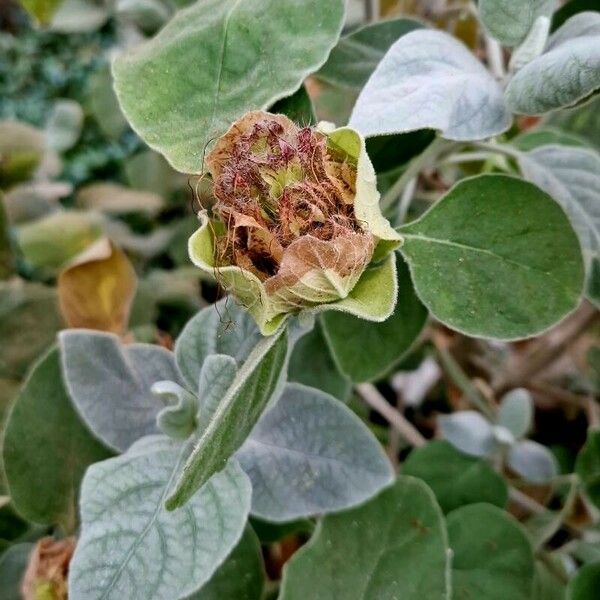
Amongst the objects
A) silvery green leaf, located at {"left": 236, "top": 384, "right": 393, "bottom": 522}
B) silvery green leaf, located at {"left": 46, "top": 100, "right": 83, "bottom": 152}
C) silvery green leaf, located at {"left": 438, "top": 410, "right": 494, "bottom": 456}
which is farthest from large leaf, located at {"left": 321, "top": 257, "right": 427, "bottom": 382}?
Answer: silvery green leaf, located at {"left": 46, "top": 100, "right": 83, "bottom": 152}

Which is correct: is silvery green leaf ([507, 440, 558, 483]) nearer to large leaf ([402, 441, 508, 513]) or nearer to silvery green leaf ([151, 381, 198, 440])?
large leaf ([402, 441, 508, 513])

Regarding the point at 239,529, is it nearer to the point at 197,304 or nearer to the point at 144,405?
the point at 144,405

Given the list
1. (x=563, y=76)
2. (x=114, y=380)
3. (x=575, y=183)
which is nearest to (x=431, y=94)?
(x=563, y=76)

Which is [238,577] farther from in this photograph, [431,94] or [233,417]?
[431,94]

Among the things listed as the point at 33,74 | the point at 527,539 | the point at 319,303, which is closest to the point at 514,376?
the point at 527,539

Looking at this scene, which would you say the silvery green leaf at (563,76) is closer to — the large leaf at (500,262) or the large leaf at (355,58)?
the large leaf at (500,262)

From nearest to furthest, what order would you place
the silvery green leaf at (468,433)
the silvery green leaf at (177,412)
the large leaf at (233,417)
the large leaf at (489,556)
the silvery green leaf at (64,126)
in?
the large leaf at (233,417), the silvery green leaf at (177,412), the large leaf at (489,556), the silvery green leaf at (468,433), the silvery green leaf at (64,126)

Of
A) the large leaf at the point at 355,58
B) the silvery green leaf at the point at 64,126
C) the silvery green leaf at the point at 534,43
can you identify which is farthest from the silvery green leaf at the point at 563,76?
the silvery green leaf at the point at 64,126
